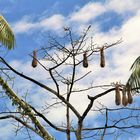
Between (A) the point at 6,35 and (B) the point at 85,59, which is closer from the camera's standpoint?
(B) the point at 85,59

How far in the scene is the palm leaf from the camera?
569 inches

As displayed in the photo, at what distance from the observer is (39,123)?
15.6m

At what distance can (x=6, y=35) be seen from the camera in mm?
14672

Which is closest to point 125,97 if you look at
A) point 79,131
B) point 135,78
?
point 135,78

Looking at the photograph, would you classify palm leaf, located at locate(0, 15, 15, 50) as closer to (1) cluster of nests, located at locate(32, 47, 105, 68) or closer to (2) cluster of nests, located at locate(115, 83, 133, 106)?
(1) cluster of nests, located at locate(32, 47, 105, 68)

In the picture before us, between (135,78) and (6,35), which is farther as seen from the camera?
(6,35)

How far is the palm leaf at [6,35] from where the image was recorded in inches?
569

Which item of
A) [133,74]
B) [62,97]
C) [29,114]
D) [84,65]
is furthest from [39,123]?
[133,74]

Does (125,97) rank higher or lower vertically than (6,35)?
lower

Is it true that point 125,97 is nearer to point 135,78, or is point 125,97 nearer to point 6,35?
point 135,78

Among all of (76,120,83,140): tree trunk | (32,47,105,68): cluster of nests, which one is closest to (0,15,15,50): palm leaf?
(32,47,105,68): cluster of nests

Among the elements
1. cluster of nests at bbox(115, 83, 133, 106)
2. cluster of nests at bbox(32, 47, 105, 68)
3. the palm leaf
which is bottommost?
cluster of nests at bbox(115, 83, 133, 106)

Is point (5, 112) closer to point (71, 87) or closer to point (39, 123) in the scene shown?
point (39, 123)

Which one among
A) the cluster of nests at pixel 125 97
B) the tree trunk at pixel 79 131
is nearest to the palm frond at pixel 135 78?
the cluster of nests at pixel 125 97
